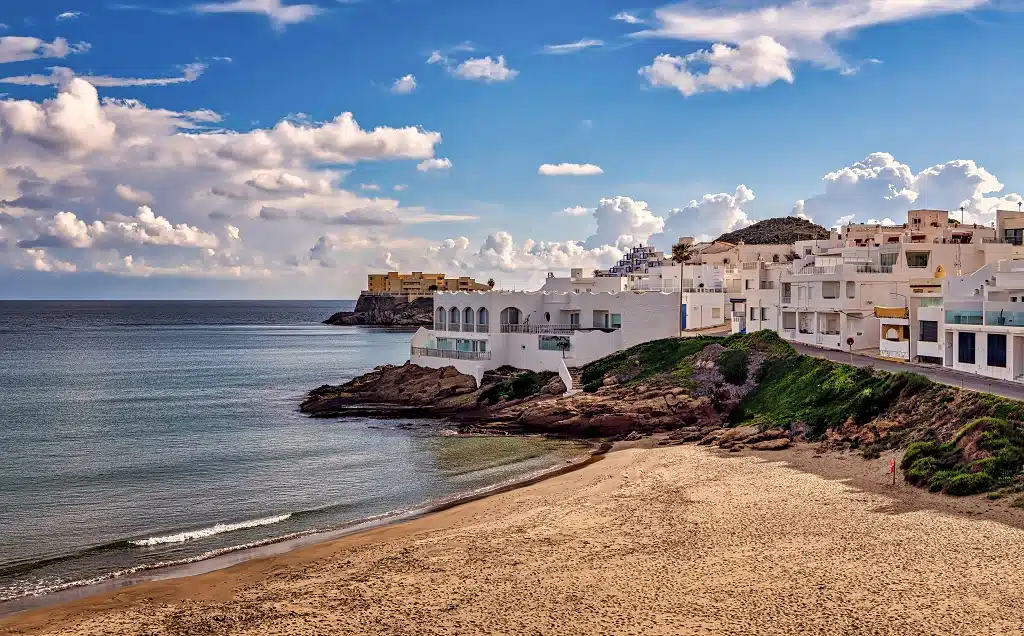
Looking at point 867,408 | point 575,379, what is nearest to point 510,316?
point 575,379

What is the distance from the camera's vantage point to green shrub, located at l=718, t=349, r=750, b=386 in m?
46.1

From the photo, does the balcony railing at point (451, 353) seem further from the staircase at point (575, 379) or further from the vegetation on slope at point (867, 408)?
the vegetation on slope at point (867, 408)

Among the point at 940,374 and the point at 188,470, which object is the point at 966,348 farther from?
the point at 188,470

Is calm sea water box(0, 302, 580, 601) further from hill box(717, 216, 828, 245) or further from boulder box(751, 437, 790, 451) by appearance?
hill box(717, 216, 828, 245)

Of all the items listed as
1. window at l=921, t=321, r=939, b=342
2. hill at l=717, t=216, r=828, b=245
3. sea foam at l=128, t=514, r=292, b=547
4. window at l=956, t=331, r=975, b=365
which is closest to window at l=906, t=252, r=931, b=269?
window at l=921, t=321, r=939, b=342

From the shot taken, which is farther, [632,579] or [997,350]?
[997,350]

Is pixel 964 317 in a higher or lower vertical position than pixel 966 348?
higher

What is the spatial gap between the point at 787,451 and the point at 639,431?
33.3 ft

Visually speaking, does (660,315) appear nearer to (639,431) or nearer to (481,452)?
(639,431)

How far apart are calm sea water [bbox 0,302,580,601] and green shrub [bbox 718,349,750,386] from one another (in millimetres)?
10906

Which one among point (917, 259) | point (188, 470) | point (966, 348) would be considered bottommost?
point (188, 470)

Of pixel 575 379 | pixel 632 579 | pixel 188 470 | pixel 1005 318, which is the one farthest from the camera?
pixel 575 379

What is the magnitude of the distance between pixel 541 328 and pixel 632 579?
39812mm

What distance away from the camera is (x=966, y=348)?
3862 centimetres
